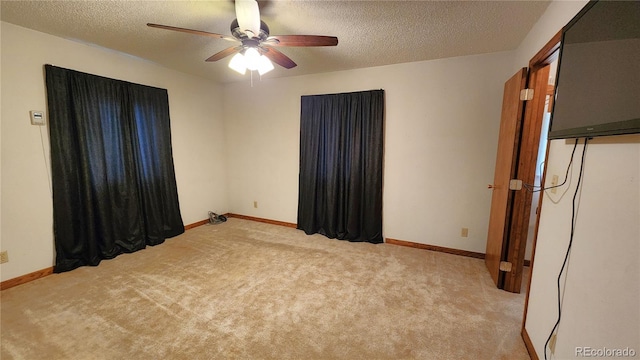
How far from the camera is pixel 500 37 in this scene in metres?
2.23

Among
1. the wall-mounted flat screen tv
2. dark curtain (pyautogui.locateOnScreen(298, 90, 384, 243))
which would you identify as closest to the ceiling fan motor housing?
dark curtain (pyautogui.locateOnScreen(298, 90, 384, 243))

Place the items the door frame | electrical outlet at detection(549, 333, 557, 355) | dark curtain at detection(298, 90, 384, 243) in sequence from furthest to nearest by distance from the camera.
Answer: dark curtain at detection(298, 90, 384, 243), the door frame, electrical outlet at detection(549, 333, 557, 355)

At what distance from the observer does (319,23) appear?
79.5 inches

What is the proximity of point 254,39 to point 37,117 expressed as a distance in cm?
230

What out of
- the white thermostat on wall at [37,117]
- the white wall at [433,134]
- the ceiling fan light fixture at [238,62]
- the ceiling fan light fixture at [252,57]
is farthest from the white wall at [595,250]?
the white thermostat on wall at [37,117]

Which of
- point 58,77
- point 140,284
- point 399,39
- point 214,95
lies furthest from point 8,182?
point 399,39

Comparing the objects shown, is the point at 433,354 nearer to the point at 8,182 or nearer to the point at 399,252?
the point at 399,252

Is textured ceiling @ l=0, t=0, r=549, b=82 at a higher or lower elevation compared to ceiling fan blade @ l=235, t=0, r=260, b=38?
higher

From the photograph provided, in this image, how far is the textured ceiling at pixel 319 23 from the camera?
1.76 meters

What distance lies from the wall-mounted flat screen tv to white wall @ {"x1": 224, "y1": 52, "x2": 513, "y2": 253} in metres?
1.54

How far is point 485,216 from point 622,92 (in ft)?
7.56

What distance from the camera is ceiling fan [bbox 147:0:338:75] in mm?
1571

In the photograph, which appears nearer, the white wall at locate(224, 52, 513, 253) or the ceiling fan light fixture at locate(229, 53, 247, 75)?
the ceiling fan light fixture at locate(229, 53, 247, 75)

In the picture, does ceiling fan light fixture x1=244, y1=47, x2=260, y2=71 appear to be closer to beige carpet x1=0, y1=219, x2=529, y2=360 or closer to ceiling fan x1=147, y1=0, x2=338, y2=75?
ceiling fan x1=147, y1=0, x2=338, y2=75
